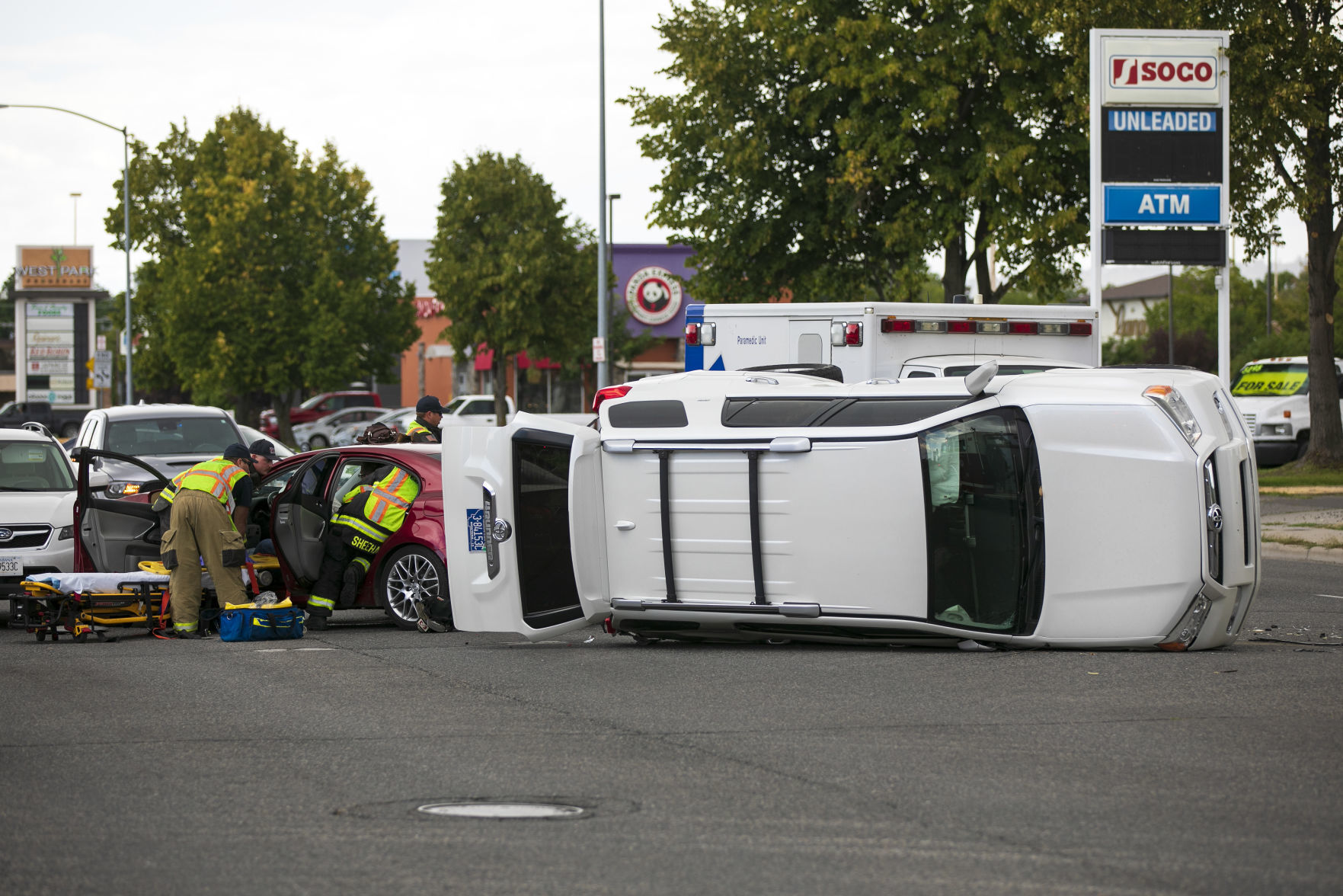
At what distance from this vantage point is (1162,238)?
20797mm

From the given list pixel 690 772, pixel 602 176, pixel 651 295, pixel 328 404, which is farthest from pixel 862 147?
pixel 651 295

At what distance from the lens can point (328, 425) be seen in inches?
1839

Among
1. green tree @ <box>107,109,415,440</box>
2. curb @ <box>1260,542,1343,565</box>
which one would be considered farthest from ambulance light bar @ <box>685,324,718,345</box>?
green tree @ <box>107,109,415,440</box>

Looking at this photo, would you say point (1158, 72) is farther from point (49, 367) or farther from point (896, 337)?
point (49, 367)

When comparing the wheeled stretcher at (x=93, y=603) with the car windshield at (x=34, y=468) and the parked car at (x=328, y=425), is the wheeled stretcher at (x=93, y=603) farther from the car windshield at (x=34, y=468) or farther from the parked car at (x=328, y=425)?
the parked car at (x=328, y=425)

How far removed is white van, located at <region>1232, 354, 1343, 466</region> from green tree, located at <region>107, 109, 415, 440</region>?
82.2 ft

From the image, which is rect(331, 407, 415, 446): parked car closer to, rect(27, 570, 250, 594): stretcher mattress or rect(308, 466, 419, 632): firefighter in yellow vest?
rect(27, 570, 250, 594): stretcher mattress

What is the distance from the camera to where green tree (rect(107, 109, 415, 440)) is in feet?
144

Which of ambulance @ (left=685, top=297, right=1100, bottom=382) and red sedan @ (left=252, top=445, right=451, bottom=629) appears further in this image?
ambulance @ (left=685, top=297, right=1100, bottom=382)

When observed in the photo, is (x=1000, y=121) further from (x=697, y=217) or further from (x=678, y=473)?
(x=678, y=473)

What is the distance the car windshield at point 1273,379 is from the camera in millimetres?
28953

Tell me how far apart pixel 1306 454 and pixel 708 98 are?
43.8ft

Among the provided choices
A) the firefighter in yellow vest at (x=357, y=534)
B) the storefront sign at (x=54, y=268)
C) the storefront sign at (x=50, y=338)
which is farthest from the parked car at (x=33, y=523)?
the storefront sign at (x=54, y=268)

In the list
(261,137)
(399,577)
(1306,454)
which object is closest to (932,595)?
(399,577)
